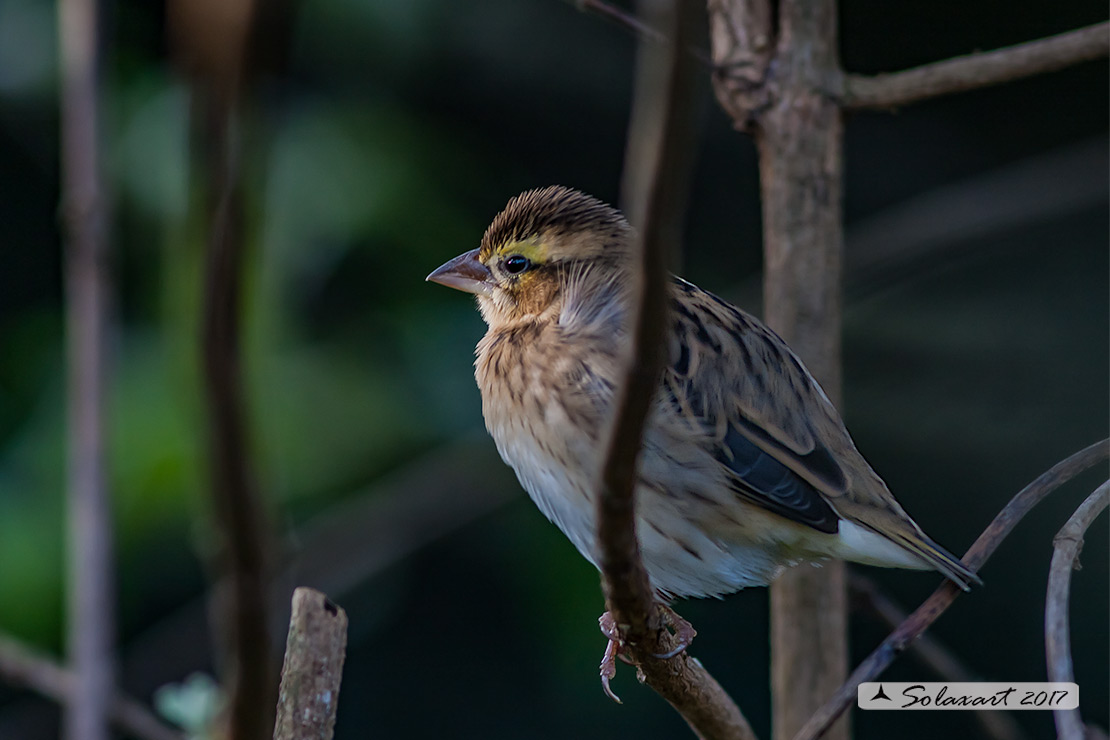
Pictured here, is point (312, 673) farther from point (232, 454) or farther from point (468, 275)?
point (468, 275)

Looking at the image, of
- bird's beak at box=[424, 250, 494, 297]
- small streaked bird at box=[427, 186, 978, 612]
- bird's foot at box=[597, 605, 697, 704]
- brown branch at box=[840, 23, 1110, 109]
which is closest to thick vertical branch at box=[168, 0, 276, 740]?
bird's foot at box=[597, 605, 697, 704]

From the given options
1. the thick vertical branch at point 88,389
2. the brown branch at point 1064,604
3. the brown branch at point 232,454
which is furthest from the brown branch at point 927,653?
the brown branch at point 232,454

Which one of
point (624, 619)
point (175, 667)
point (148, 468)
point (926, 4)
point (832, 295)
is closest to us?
point (624, 619)

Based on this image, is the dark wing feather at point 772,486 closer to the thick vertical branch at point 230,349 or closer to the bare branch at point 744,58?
the bare branch at point 744,58

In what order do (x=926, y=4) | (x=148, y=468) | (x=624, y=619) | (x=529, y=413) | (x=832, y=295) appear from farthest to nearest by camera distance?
(x=926, y=4)
(x=148, y=468)
(x=832, y=295)
(x=529, y=413)
(x=624, y=619)

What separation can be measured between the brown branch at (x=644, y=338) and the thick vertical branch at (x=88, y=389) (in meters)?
0.87

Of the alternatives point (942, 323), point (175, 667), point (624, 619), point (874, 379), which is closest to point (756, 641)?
point (874, 379)

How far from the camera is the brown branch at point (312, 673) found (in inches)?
79.4

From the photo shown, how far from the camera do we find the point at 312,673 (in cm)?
203

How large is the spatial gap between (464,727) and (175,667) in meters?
1.14

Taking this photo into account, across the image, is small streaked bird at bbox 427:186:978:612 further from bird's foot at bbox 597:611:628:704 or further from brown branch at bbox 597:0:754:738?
brown branch at bbox 597:0:754:738

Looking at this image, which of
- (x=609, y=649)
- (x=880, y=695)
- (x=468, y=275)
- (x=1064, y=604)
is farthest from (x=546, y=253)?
(x=1064, y=604)

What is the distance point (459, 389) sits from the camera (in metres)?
3.98

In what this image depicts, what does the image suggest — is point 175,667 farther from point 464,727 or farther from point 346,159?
point 346,159
